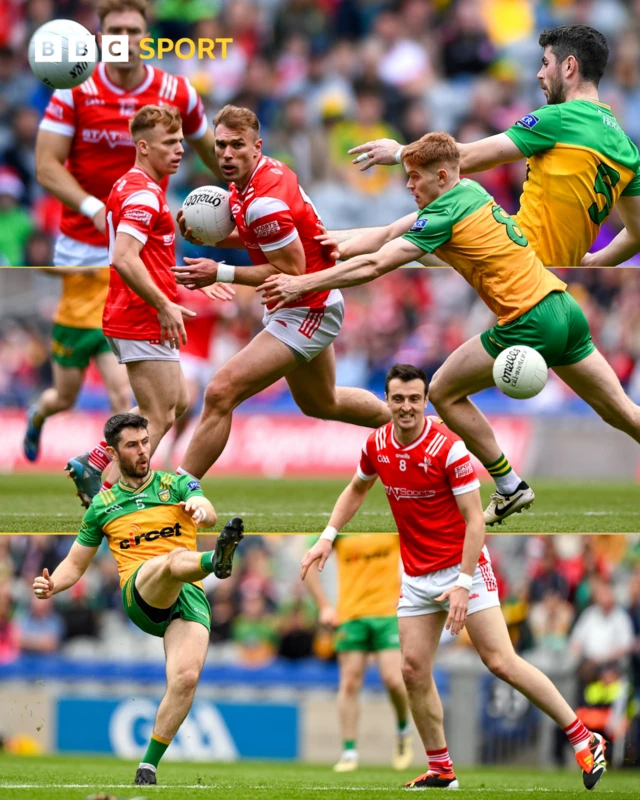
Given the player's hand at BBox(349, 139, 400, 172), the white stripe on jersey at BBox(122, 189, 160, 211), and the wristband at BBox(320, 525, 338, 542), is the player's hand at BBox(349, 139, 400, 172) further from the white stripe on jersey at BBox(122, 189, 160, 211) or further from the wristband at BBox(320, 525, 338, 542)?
the wristband at BBox(320, 525, 338, 542)

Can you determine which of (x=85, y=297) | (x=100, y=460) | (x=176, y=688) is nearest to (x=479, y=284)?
(x=100, y=460)

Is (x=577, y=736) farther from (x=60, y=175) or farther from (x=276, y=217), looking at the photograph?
(x=60, y=175)

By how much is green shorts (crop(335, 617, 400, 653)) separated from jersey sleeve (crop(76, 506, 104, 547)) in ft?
10.2

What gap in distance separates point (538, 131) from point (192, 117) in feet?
8.09

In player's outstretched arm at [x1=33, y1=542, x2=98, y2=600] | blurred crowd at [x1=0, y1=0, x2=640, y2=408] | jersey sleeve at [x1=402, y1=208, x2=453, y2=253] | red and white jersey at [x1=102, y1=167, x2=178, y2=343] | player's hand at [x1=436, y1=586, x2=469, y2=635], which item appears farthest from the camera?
blurred crowd at [x1=0, y1=0, x2=640, y2=408]

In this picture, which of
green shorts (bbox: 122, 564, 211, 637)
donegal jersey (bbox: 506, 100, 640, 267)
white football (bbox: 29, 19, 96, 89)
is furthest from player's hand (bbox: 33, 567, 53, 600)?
donegal jersey (bbox: 506, 100, 640, 267)

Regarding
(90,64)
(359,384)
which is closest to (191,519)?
(359,384)

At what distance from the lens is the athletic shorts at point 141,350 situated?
24.8 feet

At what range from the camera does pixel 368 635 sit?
10.4m

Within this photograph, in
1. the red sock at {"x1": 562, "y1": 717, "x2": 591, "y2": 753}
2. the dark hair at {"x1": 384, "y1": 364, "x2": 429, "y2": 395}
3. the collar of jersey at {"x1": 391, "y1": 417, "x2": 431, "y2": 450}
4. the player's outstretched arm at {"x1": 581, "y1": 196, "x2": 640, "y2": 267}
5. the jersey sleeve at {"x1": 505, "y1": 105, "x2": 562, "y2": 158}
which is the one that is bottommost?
the red sock at {"x1": 562, "y1": 717, "x2": 591, "y2": 753}

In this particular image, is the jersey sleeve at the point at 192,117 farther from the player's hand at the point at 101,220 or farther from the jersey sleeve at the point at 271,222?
the jersey sleeve at the point at 271,222

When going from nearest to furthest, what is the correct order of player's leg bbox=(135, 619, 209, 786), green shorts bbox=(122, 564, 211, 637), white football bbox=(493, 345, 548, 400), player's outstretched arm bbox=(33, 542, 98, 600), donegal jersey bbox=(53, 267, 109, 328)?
1. white football bbox=(493, 345, 548, 400)
2. player's outstretched arm bbox=(33, 542, 98, 600)
3. player's leg bbox=(135, 619, 209, 786)
4. green shorts bbox=(122, 564, 211, 637)
5. donegal jersey bbox=(53, 267, 109, 328)

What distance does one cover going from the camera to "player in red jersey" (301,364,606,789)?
7.47m

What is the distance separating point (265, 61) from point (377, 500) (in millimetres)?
9472
